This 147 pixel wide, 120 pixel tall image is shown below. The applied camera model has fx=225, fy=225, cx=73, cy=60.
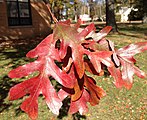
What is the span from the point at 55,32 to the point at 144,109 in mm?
5151

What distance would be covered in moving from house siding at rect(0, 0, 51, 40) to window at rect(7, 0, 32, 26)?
357mm

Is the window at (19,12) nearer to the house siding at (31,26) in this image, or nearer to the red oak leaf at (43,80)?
the house siding at (31,26)

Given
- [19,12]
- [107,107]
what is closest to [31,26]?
[19,12]

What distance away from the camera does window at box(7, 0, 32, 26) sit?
53.7ft

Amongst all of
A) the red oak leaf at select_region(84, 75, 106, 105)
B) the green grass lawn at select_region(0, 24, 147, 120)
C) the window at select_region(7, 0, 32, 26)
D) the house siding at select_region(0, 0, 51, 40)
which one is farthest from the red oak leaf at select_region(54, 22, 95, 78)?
the window at select_region(7, 0, 32, 26)

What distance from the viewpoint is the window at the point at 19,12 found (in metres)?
16.4

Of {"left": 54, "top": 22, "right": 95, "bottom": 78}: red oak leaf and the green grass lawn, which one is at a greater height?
{"left": 54, "top": 22, "right": 95, "bottom": 78}: red oak leaf

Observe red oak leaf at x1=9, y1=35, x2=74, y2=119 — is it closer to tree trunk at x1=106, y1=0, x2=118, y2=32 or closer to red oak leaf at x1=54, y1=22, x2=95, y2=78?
red oak leaf at x1=54, y1=22, x2=95, y2=78

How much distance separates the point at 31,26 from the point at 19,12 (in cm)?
137

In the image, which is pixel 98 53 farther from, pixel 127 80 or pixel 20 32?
pixel 20 32

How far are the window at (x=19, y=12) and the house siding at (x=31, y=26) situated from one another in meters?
0.36

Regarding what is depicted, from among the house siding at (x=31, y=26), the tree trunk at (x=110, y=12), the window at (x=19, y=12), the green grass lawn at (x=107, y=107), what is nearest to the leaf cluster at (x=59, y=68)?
the green grass lawn at (x=107, y=107)

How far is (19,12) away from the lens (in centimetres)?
1686

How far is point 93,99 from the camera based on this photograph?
3.92 ft
